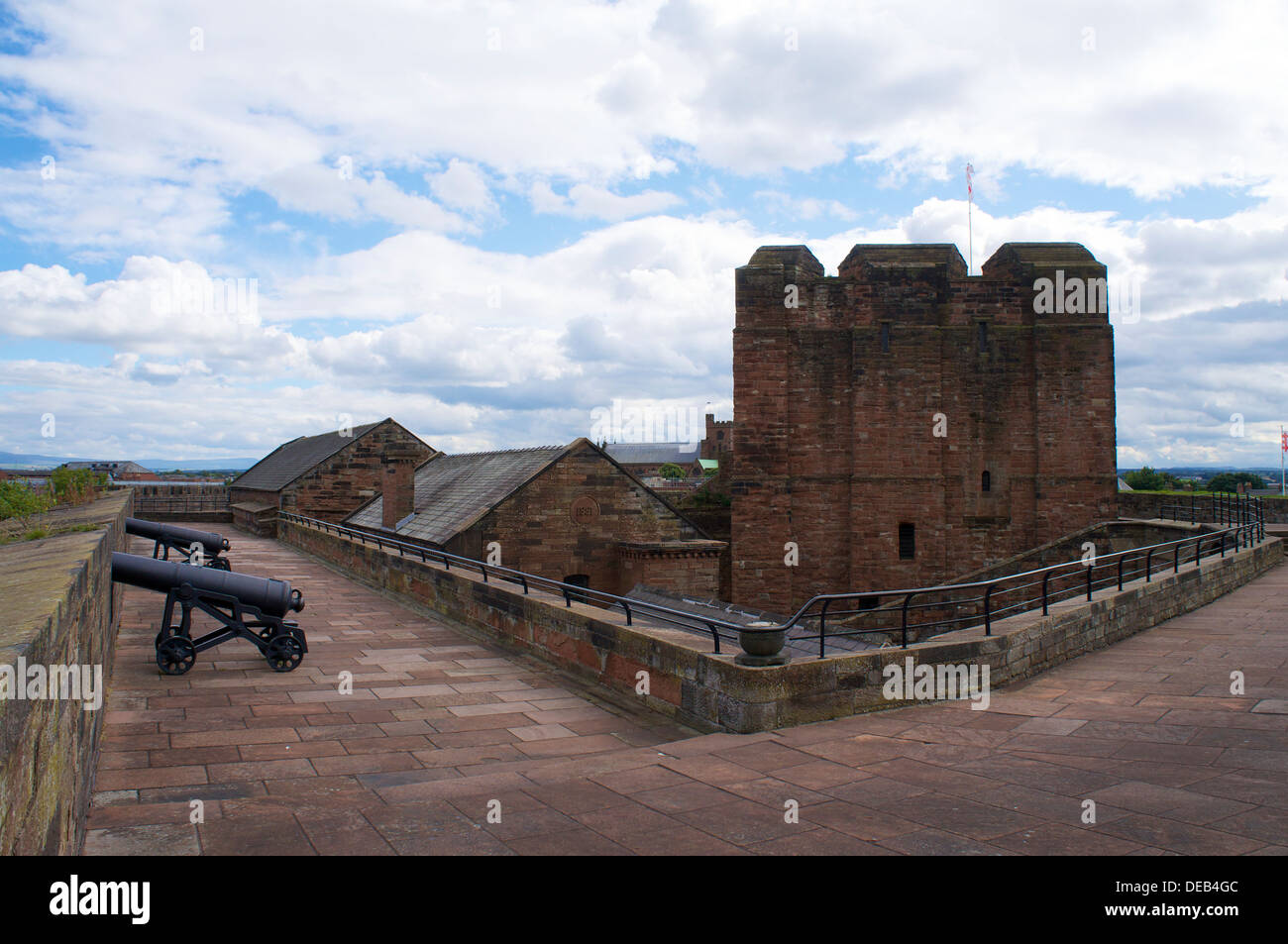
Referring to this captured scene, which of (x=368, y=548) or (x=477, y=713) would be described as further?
(x=368, y=548)

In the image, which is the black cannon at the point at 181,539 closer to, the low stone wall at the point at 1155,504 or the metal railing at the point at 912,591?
the metal railing at the point at 912,591

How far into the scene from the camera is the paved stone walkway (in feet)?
13.9

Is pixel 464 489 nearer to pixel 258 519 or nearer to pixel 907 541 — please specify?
pixel 907 541

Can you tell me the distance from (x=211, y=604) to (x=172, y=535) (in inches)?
268

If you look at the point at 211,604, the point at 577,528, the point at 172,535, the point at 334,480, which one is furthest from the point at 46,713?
the point at 334,480

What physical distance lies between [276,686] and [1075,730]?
7123 millimetres

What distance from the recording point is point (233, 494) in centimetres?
4462

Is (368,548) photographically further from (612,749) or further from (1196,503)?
(1196,503)

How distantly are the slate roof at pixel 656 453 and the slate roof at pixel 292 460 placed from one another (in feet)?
204

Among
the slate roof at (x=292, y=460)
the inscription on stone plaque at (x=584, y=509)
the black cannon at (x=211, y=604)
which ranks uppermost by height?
the slate roof at (x=292, y=460)

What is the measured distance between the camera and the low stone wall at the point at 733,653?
6.65m

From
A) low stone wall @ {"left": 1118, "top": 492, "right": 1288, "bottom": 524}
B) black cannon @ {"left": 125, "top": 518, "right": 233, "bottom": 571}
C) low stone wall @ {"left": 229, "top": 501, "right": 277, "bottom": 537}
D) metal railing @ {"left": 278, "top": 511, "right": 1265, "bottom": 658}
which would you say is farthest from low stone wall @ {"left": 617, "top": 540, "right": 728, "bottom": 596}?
low stone wall @ {"left": 229, "top": 501, "right": 277, "bottom": 537}

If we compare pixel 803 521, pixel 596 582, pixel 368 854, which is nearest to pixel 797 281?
pixel 803 521

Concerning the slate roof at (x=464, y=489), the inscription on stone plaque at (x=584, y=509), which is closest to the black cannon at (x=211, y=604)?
the slate roof at (x=464, y=489)
